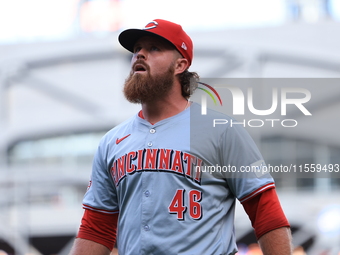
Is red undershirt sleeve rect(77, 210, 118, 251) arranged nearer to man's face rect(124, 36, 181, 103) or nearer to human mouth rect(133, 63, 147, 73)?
man's face rect(124, 36, 181, 103)

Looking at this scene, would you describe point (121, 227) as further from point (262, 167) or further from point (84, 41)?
point (84, 41)

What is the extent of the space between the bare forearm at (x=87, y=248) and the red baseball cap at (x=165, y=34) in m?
1.12

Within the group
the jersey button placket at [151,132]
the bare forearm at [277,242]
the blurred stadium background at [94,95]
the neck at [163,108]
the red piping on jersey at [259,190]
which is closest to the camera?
the bare forearm at [277,242]

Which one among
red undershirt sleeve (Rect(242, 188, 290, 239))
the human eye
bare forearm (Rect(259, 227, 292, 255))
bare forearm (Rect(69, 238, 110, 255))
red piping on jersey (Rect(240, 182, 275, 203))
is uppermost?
the human eye

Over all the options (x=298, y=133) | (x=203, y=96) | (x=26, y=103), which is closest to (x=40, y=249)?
(x=26, y=103)

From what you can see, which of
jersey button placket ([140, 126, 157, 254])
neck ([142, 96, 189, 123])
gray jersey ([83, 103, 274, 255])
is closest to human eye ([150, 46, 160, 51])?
neck ([142, 96, 189, 123])

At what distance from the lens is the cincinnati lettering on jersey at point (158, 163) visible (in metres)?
3.06

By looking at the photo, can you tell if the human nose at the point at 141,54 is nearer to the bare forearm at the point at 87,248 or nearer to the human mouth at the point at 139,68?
the human mouth at the point at 139,68

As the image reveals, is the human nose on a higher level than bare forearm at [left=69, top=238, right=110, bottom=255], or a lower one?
higher

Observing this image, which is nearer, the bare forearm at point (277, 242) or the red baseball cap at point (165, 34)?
the bare forearm at point (277, 242)

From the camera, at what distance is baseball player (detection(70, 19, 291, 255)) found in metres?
3.00

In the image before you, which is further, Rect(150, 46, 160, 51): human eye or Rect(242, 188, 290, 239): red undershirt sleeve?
Rect(150, 46, 160, 51): human eye

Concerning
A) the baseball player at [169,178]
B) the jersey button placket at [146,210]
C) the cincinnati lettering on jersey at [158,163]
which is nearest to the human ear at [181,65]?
the baseball player at [169,178]

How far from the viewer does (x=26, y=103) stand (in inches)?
1314
